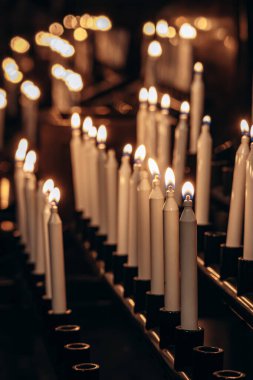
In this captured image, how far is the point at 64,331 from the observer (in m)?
3.08

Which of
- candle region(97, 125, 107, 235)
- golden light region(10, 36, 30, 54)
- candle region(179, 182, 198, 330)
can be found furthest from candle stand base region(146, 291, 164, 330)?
golden light region(10, 36, 30, 54)

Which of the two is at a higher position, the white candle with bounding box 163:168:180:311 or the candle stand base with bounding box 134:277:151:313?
the white candle with bounding box 163:168:180:311

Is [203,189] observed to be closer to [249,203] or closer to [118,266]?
[118,266]

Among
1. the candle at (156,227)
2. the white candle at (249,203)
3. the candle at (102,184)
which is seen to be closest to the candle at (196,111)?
the candle at (102,184)

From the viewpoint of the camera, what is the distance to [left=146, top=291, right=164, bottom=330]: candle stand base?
281 cm

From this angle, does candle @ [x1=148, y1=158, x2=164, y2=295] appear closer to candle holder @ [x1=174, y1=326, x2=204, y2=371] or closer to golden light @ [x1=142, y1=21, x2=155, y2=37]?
candle holder @ [x1=174, y1=326, x2=204, y2=371]

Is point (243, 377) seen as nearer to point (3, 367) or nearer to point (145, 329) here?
point (145, 329)

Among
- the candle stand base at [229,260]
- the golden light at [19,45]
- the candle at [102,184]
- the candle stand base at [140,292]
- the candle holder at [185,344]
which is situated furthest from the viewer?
the golden light at [19,45]

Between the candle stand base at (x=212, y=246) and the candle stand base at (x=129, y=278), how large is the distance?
0.26m

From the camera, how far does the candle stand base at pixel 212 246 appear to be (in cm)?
299

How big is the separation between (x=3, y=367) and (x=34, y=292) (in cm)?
27

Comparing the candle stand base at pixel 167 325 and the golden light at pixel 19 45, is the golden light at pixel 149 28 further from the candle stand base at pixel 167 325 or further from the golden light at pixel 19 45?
the candle stand base at pixel 167 325

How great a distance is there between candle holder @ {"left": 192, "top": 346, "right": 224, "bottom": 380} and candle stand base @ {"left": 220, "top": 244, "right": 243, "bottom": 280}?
0.46 metres

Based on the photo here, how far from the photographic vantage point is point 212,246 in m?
3.00
